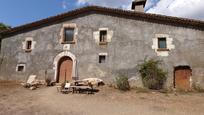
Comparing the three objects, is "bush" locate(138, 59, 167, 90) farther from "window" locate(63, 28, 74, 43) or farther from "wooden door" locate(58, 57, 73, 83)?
"window" locate(63, 28, 74, 43)

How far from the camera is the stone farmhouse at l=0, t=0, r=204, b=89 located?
49.5ft

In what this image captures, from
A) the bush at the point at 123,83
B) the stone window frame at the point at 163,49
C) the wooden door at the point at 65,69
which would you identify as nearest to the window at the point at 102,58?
the bush at the point at 123,83

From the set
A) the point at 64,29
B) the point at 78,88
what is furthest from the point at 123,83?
the point at 64,29

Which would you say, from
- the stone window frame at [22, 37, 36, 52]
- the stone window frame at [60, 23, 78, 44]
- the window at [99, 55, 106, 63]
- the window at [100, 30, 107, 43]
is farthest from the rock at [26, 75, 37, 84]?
the window at [100, 30, 107, 43]

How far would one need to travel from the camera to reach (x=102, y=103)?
10961mm

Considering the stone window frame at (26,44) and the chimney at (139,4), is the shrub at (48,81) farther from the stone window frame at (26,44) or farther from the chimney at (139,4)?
the chimney at (139,4)

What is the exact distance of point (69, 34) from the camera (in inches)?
707

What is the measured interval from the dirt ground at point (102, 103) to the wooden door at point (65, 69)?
116 inches

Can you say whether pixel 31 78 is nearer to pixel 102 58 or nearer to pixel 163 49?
pixel 102 58

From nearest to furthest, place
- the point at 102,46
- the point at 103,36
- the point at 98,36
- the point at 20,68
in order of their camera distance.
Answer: the point at 102,46 → the point at 98,36 → the point at 103,36 → the point at 20,68

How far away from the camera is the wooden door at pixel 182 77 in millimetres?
14922

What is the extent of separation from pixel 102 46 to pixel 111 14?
249cm

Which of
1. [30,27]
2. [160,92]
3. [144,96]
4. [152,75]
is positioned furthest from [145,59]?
[30,27]

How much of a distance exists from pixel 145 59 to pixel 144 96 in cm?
369
